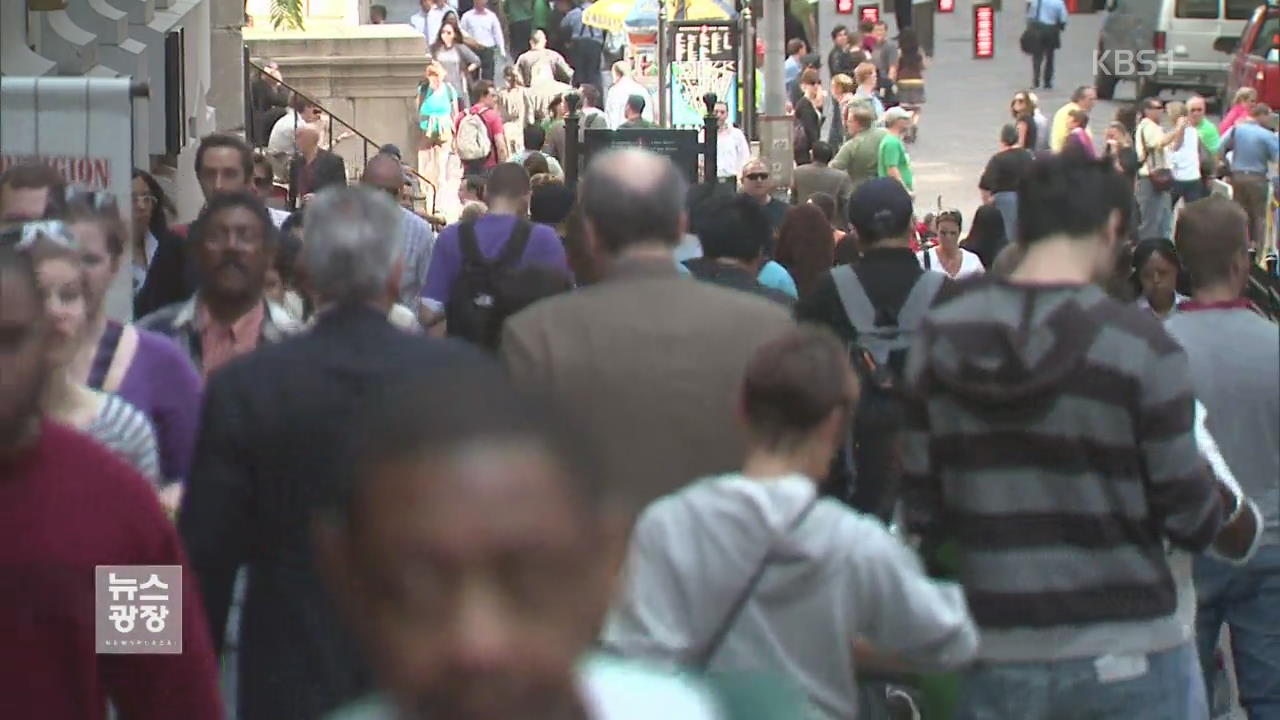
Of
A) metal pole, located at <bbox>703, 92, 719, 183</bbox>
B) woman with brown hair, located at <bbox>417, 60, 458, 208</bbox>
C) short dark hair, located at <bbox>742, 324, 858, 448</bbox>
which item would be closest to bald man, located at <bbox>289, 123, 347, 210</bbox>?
metal pole, located at <bbox>703, 92, 719, 183</bbox>

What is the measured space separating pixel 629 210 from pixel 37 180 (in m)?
2.58

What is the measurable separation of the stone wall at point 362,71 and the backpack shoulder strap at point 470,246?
18536 mm

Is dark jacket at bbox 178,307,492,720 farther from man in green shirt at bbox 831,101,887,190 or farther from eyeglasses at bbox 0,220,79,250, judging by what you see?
man in green shirt at bbox 831,101,887,190

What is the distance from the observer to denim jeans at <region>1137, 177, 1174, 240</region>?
79.2 ft

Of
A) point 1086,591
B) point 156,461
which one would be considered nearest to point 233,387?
point 156,461

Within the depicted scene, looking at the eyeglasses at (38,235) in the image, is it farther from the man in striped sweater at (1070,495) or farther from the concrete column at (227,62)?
the concrete column at (227,62)

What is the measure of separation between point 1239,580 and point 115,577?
3.64 meters

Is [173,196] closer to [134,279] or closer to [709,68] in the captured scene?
[134,279]

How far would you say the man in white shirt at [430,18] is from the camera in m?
32.7

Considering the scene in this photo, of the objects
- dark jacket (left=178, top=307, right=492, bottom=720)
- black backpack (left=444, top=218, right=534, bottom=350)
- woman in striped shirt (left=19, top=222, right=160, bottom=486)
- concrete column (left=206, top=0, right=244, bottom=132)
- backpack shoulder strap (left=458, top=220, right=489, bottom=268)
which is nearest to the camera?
dark jacket (left=178, top=307, right=492, bottom=720)

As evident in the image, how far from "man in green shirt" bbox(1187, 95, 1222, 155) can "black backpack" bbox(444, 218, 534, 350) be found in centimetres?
2008

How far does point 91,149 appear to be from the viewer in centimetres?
821

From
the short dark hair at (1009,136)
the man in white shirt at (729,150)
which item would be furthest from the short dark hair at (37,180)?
the short dark hair at (1009,136)

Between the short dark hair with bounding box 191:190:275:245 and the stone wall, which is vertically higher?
the stone wall
